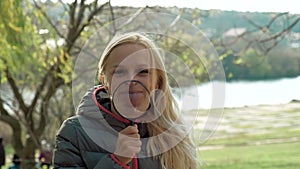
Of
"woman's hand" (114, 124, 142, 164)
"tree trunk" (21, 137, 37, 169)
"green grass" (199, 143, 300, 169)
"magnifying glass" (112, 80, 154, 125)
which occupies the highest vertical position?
"magnifying glass" (112, 80, 154, 125)

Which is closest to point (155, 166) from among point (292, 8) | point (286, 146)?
point (292, 8)

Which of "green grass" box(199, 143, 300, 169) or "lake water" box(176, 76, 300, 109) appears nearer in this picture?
"lake water" box(176, 76, 300, 109)

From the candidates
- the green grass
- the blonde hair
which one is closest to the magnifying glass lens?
the blonde hair

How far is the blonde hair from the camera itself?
1.18 metres

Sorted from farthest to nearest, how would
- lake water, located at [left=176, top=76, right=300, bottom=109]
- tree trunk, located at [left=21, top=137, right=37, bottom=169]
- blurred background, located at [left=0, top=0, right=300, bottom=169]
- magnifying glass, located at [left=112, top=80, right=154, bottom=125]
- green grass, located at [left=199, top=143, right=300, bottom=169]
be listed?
green grass, located at [left=199, top=143, right=300, bottom=169] → lake water, located at [left=176, top=76, right=300, bottom=109] → tree trunk, located at [left=21, top=137, right=37, bottom=169] → blurred background, located at [left=0, top=0, right=300, bottom=169] → magnifying glass, located at [left=112, top=80, right=154, bottom=125]

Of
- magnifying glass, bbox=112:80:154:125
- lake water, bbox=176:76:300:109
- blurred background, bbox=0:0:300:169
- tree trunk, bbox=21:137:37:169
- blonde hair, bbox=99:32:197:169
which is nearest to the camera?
magnifying glass, bbox=112:80:154:125

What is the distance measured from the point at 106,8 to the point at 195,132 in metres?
3.70

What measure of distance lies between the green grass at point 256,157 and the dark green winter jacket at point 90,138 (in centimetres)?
617

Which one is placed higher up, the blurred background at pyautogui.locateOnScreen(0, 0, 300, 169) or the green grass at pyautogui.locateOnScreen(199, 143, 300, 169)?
the blurred background at pyautogui.locateOnScreen(0, 0, 300, 169)

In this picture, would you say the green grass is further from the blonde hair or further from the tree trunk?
the blonde hair

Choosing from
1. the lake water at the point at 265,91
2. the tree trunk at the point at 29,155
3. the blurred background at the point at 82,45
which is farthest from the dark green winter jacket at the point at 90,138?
the tree trunk at the point at 29,155

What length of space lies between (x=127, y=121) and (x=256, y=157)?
Result: 358 inches

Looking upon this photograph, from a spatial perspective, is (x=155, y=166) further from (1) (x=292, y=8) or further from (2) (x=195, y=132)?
(1) (x=292, y=8)

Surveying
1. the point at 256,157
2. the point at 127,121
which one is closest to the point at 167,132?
the point at 127,121
